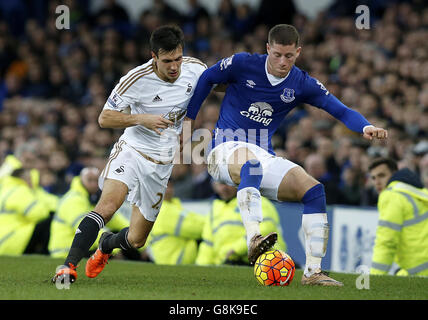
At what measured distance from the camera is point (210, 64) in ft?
52.7

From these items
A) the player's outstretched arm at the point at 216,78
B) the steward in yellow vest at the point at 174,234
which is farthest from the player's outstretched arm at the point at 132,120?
the steward in yellow vest at the point at 174,234

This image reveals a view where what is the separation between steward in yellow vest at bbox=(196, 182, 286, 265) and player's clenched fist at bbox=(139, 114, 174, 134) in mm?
3647

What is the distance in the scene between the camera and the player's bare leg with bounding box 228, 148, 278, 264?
6176 mm

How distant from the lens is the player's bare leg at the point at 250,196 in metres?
6.18

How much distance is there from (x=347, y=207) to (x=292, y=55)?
4265mm

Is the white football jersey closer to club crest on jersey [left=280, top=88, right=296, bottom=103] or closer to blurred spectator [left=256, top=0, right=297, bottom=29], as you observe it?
club crest on jersey [left=280, top=88, right=296, bottom=103]

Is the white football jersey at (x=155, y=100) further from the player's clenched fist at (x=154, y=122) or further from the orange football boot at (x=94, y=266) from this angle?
the orange football boot at (x=94, y=266)

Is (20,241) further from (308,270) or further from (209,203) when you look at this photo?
(308,270)

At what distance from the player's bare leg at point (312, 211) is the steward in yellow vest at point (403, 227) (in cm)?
199

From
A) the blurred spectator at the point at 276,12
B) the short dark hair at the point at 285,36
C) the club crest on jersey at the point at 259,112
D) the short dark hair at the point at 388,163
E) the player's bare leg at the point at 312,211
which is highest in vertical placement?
the blurred spectator at the point at 276,12

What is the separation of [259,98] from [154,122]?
975 millimetres

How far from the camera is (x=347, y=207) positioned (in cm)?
1062

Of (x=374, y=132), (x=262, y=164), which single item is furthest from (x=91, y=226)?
(x=374, y=132)

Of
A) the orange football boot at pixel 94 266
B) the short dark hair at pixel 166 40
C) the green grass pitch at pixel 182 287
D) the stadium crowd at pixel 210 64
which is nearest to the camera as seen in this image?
the green grass pitch at pixel 182 287
